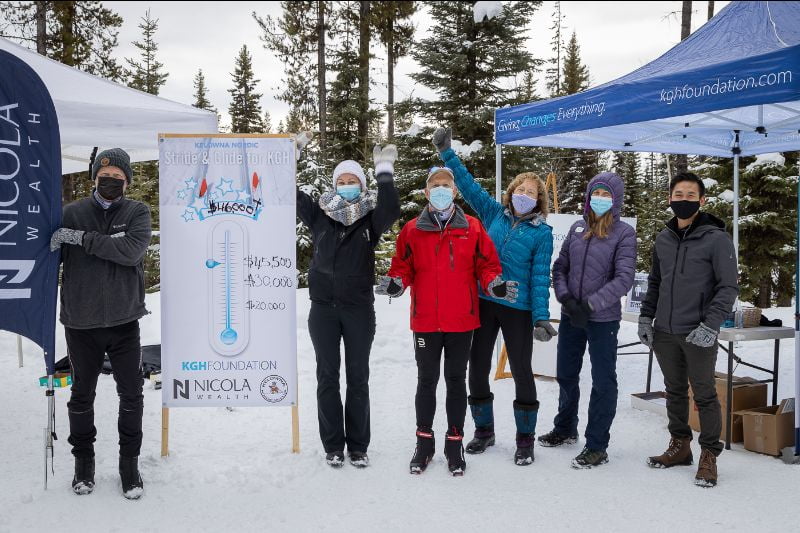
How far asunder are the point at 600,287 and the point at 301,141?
2053 millimetres

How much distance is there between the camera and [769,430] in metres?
4.06

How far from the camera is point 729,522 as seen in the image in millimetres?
3156

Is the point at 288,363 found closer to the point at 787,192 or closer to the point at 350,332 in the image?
the point at 350,332

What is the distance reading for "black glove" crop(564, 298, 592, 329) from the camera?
3.85 m

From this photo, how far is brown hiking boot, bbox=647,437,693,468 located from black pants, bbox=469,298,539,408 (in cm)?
81

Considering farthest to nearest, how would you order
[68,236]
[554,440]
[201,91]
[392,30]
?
[201,91]
[392,30]
[554,440]
[68,236]

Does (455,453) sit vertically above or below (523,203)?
below

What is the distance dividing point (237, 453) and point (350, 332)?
114cm

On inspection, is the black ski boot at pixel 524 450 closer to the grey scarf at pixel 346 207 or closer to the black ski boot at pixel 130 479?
the grey scarf at pixel 346 207

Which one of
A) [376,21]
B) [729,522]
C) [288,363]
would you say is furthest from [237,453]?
[376,21]

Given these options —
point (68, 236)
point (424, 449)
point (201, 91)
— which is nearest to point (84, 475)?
point (68, 236)

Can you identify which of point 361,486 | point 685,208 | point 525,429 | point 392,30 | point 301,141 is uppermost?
point 392,30

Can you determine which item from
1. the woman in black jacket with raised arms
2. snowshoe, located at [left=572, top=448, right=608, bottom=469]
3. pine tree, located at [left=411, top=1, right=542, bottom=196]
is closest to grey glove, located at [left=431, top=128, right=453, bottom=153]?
the woman in black jacket with raised arms

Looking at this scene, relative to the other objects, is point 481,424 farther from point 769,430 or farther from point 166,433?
point 166,433
